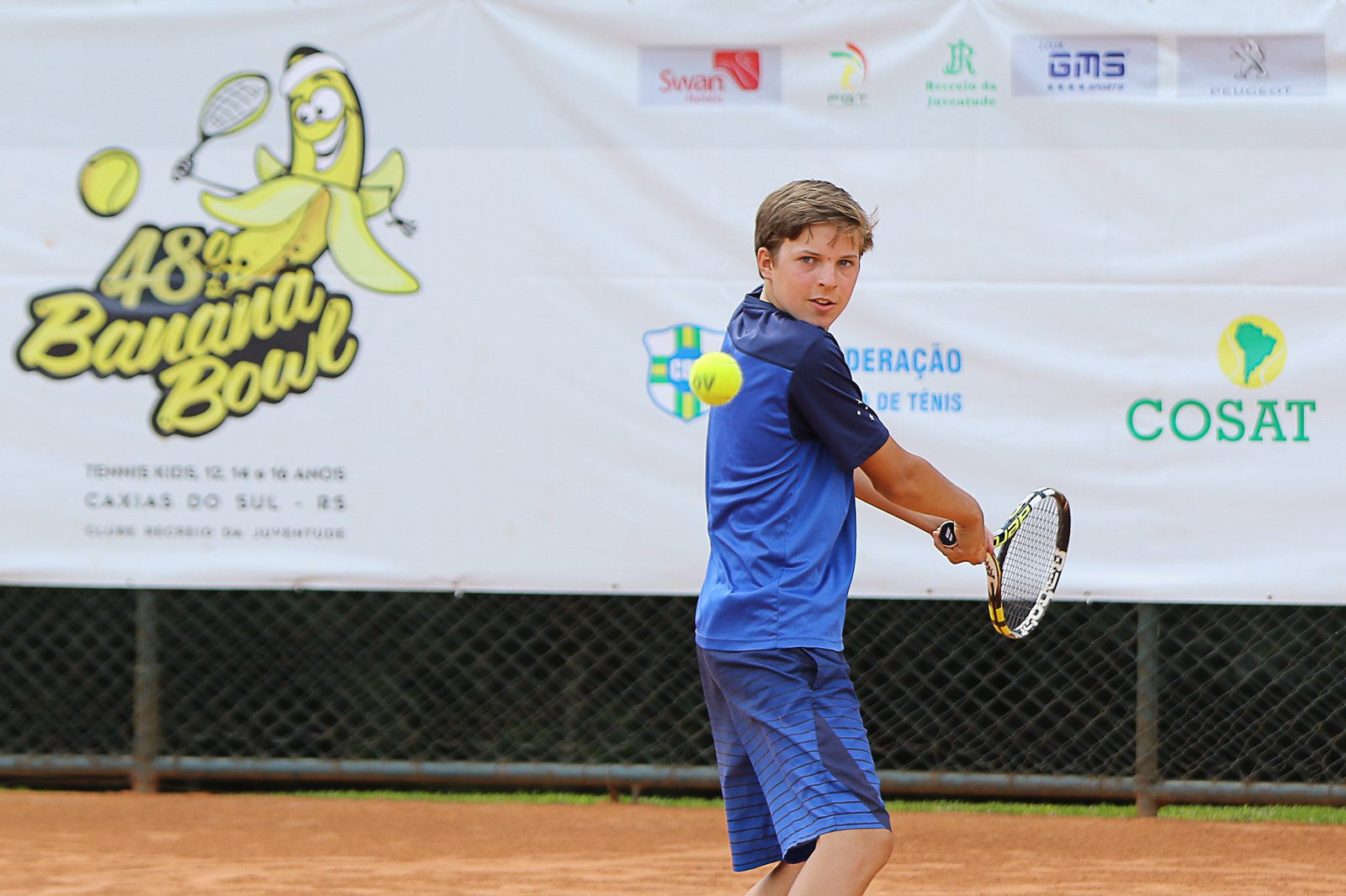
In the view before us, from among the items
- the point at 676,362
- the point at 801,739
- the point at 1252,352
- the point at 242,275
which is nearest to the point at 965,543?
the point at 801,739

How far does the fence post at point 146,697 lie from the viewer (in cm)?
524

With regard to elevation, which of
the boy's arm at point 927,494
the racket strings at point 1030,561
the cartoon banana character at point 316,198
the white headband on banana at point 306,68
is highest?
the white headband on banana at point 306,68

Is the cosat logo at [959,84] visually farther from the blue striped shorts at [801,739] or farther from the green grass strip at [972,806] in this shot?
the blue striped shorts at [801,739]

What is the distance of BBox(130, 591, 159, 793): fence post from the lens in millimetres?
5238

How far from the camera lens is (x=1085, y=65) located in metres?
4.68

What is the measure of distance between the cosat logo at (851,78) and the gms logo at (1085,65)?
0.44m

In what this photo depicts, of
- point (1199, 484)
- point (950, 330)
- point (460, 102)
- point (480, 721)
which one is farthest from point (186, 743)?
point (1199, 484)

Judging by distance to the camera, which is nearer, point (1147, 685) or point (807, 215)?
point (807, 215)

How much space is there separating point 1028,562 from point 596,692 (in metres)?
2.23

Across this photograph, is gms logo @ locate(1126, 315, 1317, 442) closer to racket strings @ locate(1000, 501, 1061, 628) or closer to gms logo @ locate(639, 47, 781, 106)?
racket strings @ locate(1000, 501, 1061, 628)

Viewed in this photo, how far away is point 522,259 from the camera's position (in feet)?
15.9

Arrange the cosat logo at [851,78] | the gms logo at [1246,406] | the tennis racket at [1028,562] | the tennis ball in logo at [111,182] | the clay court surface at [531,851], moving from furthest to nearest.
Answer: the tennis ball in logo at [111,182] < the cosat logo at [851,78] < the gms logo at [1246,406] < the clay court surface at [531,851] < the tennis racket at [1028,562]

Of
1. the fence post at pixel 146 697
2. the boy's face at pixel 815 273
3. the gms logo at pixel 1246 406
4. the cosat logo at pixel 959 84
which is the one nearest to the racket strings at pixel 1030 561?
the boy's face at pixel 815 273

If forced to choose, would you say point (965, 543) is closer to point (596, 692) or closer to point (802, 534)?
point (802, 534)
